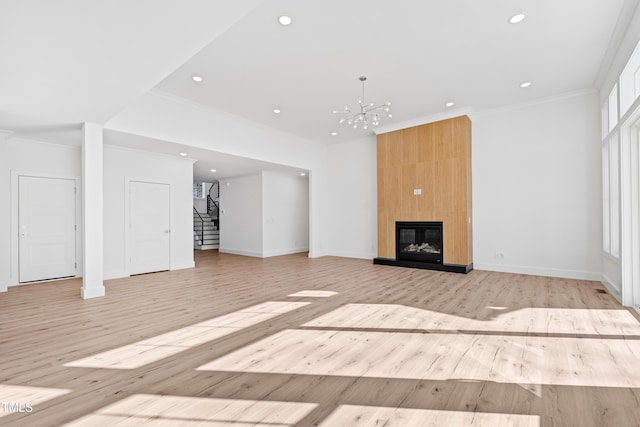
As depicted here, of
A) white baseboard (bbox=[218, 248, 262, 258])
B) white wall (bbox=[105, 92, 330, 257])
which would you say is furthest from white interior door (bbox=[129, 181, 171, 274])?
white baseboard (bbox=[218, 248, 262, 258])

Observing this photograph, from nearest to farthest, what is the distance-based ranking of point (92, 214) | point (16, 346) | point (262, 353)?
point (262, 353) < point (16, 346) < point (92, 214)

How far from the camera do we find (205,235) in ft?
38.5

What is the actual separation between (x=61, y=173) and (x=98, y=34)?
15.8 ft

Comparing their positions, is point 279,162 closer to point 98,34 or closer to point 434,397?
point 98,34

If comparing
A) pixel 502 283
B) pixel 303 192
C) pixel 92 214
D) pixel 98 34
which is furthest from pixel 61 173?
pixel 502 283

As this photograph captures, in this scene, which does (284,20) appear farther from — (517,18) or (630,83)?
(630,83)

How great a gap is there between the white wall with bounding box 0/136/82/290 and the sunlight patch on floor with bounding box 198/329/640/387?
5.32m

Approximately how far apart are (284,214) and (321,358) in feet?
24.6

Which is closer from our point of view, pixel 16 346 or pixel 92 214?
pixel 16 346

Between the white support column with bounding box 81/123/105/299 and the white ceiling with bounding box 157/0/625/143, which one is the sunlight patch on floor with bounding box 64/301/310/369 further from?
the white ceiling with bounding box 157/0/625/143

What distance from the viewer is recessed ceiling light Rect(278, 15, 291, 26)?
3.36m

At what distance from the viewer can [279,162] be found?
7.76 m

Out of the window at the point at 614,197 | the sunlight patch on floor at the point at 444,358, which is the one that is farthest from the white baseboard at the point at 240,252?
the window at the point at 614,197

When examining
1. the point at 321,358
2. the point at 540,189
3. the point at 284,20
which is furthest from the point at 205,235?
the point at 540,189
